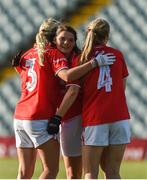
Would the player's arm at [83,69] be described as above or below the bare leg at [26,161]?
above

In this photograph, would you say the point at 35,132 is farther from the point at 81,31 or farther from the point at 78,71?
the point at 81,31

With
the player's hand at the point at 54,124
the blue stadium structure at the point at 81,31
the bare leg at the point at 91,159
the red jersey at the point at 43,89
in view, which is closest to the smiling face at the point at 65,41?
the red jersey at the point at 43,89

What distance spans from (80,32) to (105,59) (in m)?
8.80

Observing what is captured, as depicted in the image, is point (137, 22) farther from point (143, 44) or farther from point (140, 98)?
point (140, 98)

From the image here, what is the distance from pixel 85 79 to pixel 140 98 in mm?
7815

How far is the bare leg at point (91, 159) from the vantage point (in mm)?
6078

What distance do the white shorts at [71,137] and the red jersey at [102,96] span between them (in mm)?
241

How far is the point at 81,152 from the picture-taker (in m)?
6.46

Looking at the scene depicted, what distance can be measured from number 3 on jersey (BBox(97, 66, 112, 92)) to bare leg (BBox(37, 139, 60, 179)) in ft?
1.99

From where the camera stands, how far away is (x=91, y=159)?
6.07 metres

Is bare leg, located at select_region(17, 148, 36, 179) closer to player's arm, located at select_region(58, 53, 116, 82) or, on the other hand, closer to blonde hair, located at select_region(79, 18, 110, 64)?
player's arm, located at select_region(58, 53, 116, 82)

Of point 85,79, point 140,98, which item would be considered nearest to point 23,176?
point 85,79

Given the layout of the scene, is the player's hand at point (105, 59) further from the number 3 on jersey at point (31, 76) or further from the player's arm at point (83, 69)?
the number 3 on jersey at point (31, 76)

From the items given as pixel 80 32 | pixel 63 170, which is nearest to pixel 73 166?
pixel 63 170
